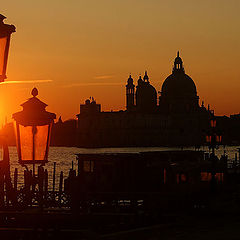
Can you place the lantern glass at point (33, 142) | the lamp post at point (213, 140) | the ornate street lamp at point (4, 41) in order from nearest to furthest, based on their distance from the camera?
the ornate street lamp at point (4, 41) → the lantern glass at point (33, 142) → the lamp post at point (213, 140)

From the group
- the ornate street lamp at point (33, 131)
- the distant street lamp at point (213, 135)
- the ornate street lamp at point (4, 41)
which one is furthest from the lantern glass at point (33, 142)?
the distant street lamp at point (213, 135)

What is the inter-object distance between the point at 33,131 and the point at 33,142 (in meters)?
0.14

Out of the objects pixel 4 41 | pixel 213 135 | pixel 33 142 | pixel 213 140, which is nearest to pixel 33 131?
pixel 33 142

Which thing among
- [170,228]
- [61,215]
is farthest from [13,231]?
[170,228]

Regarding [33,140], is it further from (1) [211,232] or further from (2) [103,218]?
(1) [211,232]

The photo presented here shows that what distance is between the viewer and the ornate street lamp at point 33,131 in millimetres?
7324

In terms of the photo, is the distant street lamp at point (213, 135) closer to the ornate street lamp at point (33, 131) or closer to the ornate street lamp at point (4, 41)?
the ornate street lamp at point (33, 131)

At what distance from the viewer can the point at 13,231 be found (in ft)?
27.3

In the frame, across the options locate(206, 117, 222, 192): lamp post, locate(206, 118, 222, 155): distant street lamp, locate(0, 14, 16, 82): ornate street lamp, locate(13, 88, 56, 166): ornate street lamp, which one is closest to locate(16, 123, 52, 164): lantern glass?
locate(13, 88, 56, 166): ornate street lamp

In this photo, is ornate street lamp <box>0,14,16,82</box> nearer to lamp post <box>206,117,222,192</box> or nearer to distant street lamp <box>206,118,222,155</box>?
lamp post <box>206,117,222,192</box>

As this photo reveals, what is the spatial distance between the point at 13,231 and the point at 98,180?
25.2m

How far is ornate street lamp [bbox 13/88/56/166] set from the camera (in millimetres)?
7324

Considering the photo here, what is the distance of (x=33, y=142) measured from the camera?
7.36 metres

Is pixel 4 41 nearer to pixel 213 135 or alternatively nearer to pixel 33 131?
pixel 33 131
